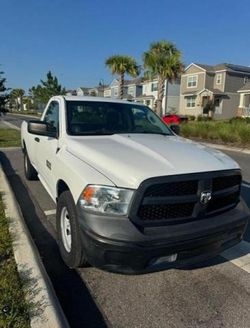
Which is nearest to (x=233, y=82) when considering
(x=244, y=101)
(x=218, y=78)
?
(x=218, y=78)

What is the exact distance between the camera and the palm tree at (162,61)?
92.2 ft

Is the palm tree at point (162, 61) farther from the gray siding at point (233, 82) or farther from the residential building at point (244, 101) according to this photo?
the gray siding at point (233, 82)

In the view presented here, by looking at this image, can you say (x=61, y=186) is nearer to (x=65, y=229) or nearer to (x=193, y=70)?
(x=65, y=229)

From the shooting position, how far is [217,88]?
1628 inches

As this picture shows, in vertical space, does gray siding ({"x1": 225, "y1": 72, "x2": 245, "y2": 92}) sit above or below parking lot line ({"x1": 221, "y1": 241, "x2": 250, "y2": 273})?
above

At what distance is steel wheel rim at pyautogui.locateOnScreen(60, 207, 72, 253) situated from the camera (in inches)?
125

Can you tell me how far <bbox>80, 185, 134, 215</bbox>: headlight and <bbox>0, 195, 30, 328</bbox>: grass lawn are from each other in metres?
0.95

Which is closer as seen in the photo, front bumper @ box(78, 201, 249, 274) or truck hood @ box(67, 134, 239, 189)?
front bumper @ box(78, 201, 249, 274)

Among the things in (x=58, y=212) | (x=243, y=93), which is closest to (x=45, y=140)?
(x=58, y=212)

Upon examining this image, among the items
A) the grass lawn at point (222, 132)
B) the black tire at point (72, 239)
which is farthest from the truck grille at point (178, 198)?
the grass lawn at point (222, 132)

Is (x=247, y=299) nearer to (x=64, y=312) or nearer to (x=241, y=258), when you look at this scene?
(x=241, y=258)

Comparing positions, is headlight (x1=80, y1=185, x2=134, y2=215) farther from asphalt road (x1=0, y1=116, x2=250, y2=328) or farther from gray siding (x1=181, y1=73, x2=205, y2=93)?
gray siding (x1=181, y1=73, x2=205, y2=93)

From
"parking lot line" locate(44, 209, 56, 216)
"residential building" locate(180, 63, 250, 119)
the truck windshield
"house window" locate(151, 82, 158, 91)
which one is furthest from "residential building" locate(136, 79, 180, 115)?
"parking lot line" locate(44, 209, 56, 216)

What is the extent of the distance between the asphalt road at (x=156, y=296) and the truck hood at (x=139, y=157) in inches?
44.0
